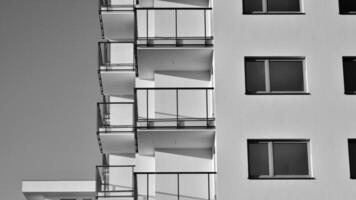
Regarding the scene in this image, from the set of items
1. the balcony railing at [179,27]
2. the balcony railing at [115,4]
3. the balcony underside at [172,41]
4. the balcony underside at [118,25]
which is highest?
the balcony railing at [115,4]

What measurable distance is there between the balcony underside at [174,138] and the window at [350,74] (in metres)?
4.36

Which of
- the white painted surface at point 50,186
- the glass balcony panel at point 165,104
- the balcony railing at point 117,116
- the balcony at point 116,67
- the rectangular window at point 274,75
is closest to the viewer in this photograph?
the rectangular window at point 274,75

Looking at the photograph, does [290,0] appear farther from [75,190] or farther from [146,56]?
[75,190]

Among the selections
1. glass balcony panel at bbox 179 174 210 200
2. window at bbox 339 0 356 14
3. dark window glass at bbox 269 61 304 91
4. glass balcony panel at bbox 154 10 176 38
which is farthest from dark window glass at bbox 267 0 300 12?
glass balcony panel at bbox 179 174 210 200

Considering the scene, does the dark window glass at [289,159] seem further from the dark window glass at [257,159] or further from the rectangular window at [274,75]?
the rectangular window at [274,75]

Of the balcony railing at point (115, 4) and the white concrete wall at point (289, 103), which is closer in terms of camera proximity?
the white concrete wall at point (289, 103)

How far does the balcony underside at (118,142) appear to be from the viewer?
34719mm

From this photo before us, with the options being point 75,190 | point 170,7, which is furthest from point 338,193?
point 75,190

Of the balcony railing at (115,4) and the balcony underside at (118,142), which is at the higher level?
the balcony railing at (115,4)

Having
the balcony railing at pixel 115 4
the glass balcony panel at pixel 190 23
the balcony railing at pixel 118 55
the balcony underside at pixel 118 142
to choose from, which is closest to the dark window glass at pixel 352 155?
the glass balcony panel at pixel 190 23

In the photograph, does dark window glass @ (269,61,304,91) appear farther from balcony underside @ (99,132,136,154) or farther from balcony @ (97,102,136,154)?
balcony underside @ (99,132,136,154)

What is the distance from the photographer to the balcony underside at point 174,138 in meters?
30.4

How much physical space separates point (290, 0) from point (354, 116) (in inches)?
167

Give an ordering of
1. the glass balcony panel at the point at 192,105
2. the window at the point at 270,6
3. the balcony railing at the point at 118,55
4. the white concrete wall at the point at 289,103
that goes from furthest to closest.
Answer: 1. the balcony railing at the point at 118,55
2. the glass balcony panel at the point at 192,105
3. the window at the point at 270,6
4. the white concrete wall at the point at 289,103
